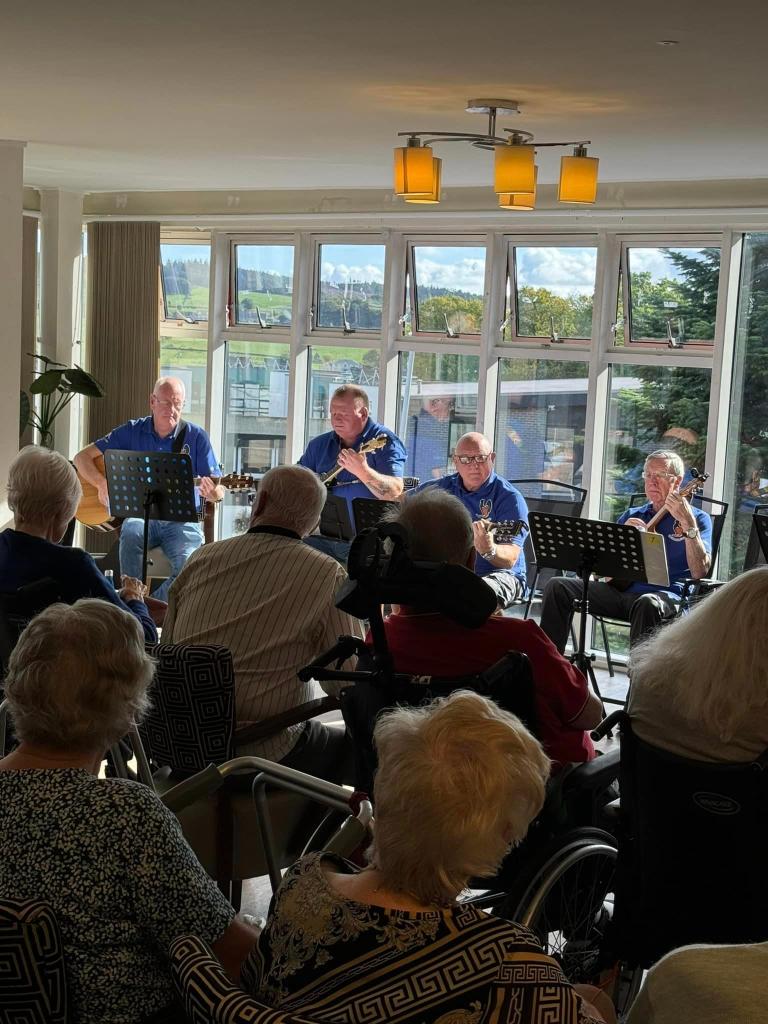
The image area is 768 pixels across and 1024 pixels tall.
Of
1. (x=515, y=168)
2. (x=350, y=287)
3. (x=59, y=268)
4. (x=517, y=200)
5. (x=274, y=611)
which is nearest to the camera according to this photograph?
(x=274, y=611)

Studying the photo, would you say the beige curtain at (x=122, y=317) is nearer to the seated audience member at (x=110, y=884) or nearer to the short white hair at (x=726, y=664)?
the short white hair at (x=726, y=664)

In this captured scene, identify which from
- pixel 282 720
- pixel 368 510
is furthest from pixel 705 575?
pixel 282 720

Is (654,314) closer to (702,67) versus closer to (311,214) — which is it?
(311,214)

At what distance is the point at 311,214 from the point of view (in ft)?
24.8

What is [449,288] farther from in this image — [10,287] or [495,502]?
[10,287]

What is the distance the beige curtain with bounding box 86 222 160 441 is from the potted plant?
8.2 inches

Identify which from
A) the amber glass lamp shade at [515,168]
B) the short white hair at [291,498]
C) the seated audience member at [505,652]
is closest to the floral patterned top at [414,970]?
the seated audience member at [505,652]

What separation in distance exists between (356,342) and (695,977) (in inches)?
272

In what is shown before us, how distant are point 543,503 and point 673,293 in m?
1.41

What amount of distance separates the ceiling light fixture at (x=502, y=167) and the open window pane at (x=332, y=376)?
3.42 meters

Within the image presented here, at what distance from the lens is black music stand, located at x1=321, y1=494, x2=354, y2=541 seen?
5898 millimetres

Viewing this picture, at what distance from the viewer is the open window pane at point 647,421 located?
6492 millimetres

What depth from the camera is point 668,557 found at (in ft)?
18.9

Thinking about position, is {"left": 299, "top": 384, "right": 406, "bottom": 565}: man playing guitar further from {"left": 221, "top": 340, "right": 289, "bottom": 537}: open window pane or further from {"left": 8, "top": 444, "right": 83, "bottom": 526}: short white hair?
{"left": 8, "top": 444, "right": 83, "bottom": 526}: short white hair
